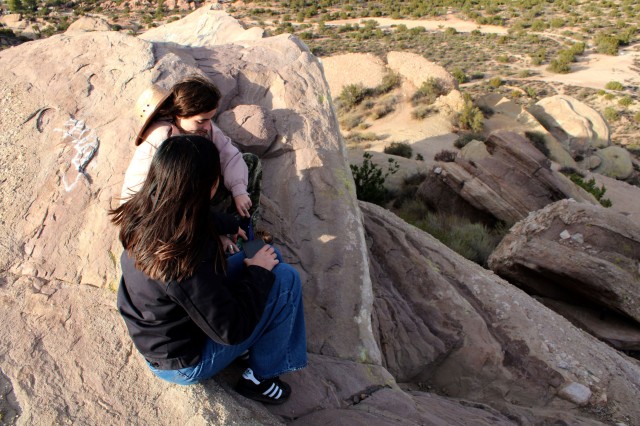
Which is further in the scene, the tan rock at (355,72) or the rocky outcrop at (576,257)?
the tan rock at (355,72)

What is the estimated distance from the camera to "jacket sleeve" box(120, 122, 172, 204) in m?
A: 2.70

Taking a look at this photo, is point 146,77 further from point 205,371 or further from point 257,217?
point 205,371

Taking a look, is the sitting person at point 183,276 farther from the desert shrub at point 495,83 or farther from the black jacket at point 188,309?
the desert shrub at point 495,83

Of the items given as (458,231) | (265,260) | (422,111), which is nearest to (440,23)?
(422,111)

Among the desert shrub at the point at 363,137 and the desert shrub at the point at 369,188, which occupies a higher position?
the desert shrub at the point at 369,188

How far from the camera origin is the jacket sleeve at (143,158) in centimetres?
270

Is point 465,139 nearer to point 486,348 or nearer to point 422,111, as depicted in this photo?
point 422,111

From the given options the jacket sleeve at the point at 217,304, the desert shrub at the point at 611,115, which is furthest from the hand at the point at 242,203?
the desert shrub at the point at 611,115

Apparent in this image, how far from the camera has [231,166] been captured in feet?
10.4

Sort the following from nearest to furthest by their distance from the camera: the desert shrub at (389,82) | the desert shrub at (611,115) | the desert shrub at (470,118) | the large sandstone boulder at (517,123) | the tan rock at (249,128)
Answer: the tan rock at (249,128)
the large sandstone boulder at (517,123)
the desert shrub at (470,118)
the desert shrub at (389,82)
the desert shrub at (611,115)

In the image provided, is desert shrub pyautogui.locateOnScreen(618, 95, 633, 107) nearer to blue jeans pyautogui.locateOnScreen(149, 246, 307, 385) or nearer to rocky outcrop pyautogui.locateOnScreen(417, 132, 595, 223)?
rocky outcrop pyautogui.locateOnScreen(417, 132, 595, 223)

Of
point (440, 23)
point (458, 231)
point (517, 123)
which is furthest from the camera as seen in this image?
point (440, 23)

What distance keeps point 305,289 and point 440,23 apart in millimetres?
30863

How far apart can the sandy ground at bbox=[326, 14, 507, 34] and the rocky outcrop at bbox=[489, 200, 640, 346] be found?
25.6 metres
